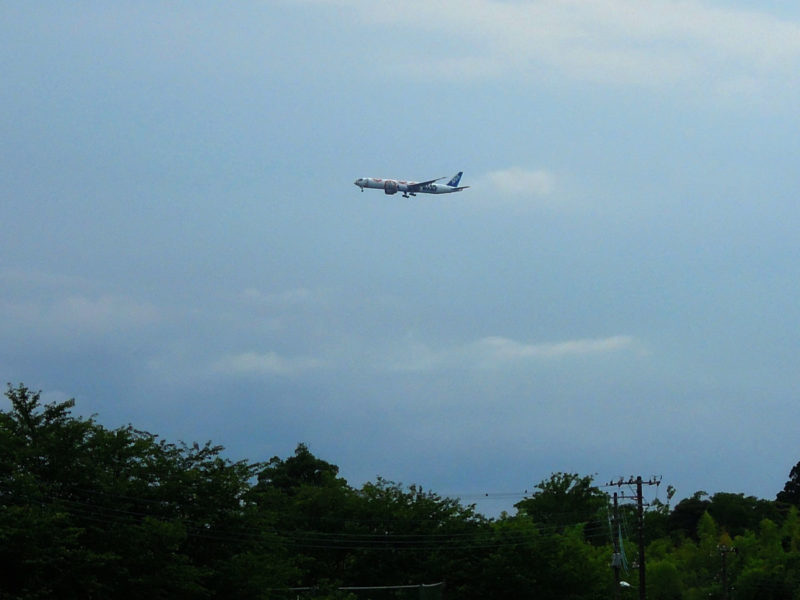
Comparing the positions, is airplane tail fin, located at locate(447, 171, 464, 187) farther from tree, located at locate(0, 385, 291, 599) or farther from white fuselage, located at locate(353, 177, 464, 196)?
tree, located at locate(0, 385, 291, 599)

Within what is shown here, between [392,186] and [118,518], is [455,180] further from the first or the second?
[118,518]

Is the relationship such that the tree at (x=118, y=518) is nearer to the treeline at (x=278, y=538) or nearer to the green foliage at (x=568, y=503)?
the treeline at (x=278, y=538)

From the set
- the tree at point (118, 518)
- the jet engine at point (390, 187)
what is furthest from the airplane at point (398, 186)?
the tree at point (118, 518)

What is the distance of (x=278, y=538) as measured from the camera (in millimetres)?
57031

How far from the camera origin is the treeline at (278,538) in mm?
45219

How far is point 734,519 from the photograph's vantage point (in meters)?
137

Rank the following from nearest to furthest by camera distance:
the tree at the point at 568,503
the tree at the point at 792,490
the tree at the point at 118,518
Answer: the tree at the point at 118,518, the tree at the point at 568,503, the tree at the point at 792,490

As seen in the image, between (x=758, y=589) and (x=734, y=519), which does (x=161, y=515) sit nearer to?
(x=758, y=589)

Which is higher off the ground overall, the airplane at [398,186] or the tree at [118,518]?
the airplane at [398,186]

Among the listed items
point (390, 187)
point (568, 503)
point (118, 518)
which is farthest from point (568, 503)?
point (118, 518)

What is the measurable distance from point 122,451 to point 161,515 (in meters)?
3.32

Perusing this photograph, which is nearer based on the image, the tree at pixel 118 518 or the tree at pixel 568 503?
the tree at pixel 118 518

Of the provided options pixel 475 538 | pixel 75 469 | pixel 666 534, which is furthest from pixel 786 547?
pixel 75 469

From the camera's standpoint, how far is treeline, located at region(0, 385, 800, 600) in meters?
45.2
